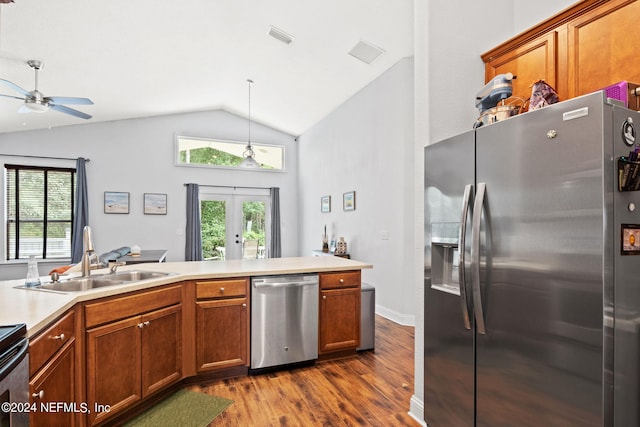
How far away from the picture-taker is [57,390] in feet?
5.08

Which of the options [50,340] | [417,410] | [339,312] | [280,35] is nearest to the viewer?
[50,340]

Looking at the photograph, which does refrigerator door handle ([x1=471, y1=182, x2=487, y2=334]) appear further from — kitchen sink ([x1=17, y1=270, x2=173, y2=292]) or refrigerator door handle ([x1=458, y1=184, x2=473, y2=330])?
→ kitchen sink ([x1=17, y1=270, x2=173, y2=292])

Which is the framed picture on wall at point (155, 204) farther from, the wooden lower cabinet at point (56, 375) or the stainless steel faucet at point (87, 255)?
the wooden lower cabinet at point (56, 375)

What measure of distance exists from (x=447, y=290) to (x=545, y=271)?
21.3 inches

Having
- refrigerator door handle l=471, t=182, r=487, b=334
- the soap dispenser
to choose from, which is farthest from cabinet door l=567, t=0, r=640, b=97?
the soap dispenser

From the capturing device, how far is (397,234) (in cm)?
434

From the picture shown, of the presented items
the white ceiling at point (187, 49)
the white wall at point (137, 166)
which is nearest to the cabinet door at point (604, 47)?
the white ceiling at point (187, 49)

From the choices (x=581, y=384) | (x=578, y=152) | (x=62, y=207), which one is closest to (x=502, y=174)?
(x=578, y=152)

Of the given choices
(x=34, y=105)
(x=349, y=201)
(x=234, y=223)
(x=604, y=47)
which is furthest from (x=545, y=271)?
(x=234, y=223)

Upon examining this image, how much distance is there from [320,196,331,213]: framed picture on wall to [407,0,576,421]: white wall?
4.06 meters

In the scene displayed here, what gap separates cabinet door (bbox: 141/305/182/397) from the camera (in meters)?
2.19

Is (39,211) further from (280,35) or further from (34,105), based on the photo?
(280,35)

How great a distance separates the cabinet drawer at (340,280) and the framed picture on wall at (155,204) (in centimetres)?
508

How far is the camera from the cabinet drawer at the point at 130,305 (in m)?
1.89
